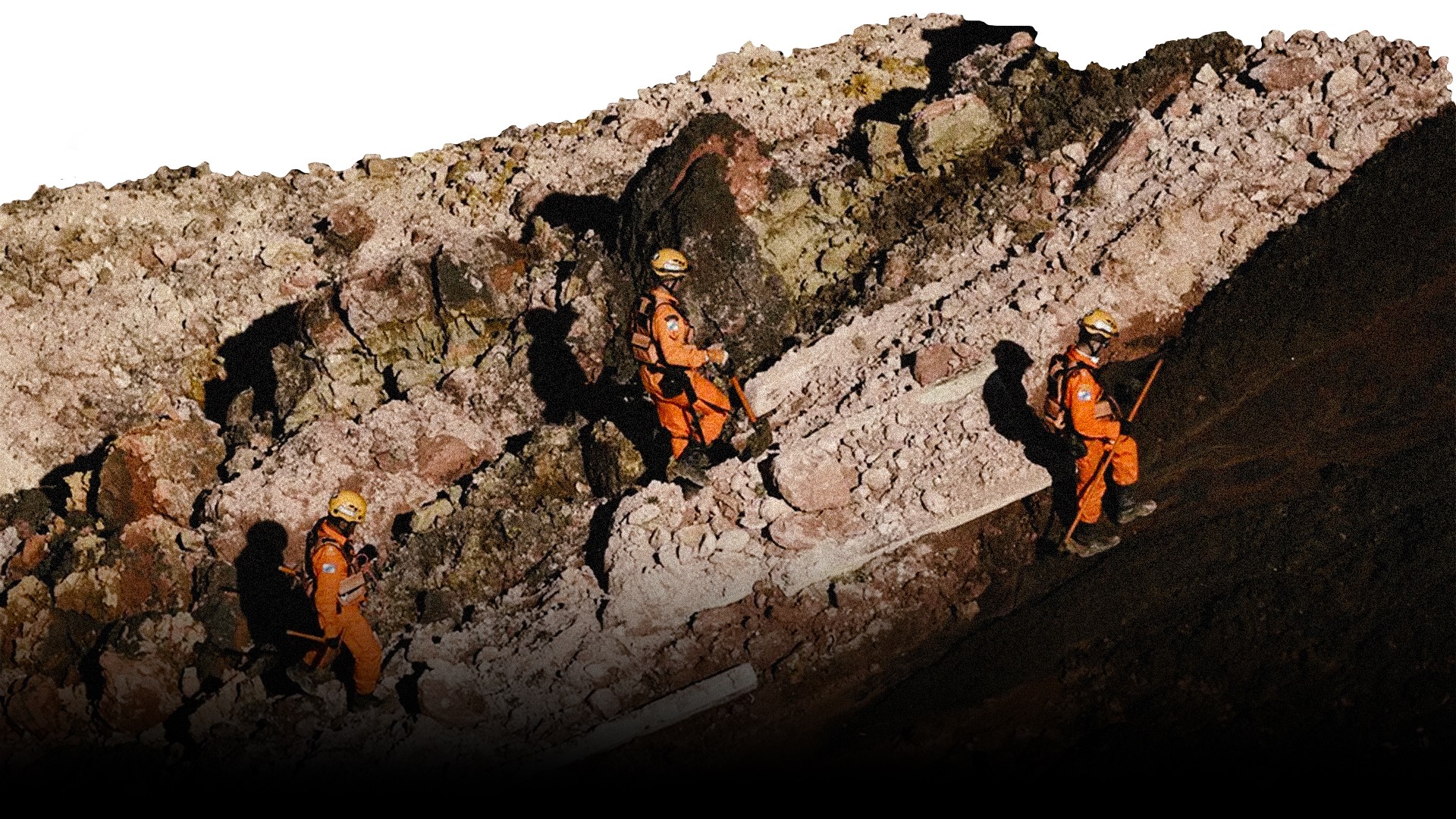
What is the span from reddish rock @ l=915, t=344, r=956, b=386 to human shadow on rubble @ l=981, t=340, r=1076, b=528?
0.43m

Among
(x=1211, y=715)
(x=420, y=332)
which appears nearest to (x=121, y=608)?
(x=420, y=332)

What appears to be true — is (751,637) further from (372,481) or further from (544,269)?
(544,269)

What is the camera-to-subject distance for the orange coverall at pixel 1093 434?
9.62 metres

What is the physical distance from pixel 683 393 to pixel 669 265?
48.9 inches

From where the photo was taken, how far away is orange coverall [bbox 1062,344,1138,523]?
9617mm

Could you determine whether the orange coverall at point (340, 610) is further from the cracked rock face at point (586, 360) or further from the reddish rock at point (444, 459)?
the reddish rock at point (444, 459)

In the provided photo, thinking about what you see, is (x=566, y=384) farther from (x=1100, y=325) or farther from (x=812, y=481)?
(x=1100, y=325)

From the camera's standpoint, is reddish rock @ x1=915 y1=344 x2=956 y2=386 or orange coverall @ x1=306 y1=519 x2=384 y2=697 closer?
orange coverall @ x1=306 y1=519 x2=384 y2=697

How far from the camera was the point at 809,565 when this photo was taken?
10500mm

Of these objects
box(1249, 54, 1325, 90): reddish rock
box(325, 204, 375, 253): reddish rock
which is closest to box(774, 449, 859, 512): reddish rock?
box(1249, 54, 1325, 90): reddish rock

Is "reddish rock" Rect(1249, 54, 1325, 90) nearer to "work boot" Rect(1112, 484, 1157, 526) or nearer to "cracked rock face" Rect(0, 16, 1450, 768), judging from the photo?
"cracked rock face" Rect(0, 16, 1450, 768)

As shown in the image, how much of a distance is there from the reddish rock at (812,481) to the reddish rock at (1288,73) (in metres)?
6.63

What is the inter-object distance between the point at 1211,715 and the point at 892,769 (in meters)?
2.45

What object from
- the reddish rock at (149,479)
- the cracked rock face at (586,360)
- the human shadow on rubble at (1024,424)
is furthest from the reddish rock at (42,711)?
the human shadow on rubble at (1024,424)
